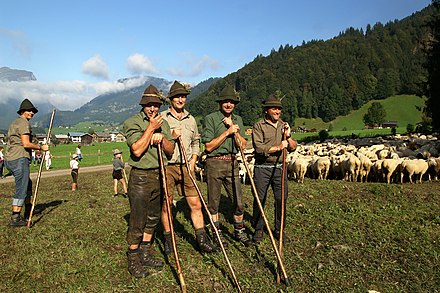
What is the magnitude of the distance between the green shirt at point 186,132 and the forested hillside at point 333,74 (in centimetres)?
9500

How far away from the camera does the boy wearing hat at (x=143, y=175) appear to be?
432 cm

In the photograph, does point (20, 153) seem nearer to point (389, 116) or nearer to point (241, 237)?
point (241, 237)

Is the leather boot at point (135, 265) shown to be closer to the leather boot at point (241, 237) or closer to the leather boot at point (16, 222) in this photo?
the leather boot at point (241, 237)

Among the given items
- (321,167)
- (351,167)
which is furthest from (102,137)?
(351,167)

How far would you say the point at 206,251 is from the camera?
17.0 feet

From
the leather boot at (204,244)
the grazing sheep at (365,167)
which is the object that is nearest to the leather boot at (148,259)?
the leather boot at (204,244)

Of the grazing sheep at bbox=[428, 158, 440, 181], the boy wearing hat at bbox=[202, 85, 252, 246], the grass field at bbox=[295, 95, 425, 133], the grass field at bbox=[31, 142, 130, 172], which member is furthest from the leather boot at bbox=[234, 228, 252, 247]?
the grass field at bbox=[295, 95, 425, 133]

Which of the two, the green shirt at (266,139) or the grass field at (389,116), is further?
the grass field at (389,116)

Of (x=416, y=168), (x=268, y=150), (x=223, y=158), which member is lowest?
(x=416, y=168)

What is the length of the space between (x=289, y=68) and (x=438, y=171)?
136 meters

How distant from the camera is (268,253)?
5.20m

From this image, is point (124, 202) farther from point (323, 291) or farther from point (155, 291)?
point (323, 291)

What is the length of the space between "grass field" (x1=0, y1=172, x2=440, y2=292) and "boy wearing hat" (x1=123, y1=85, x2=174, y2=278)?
0.42 meters

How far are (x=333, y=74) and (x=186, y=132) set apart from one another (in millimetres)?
139772
